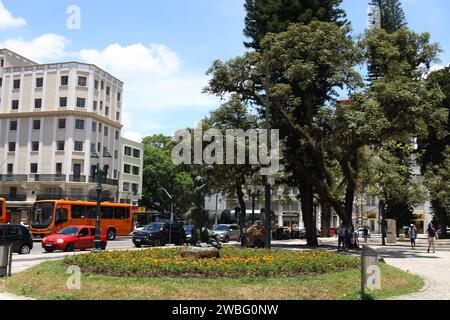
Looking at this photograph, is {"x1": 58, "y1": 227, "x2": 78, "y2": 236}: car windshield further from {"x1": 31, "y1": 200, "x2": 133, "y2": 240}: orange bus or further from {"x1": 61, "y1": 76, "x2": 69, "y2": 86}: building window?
{"x1": 61, "y1": 76, "x2": 69, "y2": 86}: building window

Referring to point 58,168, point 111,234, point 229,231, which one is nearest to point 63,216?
point 111,234

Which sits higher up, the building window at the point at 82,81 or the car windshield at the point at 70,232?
the building window at the point at 82,81

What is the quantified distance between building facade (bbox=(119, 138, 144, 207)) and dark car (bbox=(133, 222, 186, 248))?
123 feet

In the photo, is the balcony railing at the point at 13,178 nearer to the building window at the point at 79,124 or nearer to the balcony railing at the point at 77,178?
the balcony railing at the point at 77,178

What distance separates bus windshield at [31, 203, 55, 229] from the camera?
36344 mm

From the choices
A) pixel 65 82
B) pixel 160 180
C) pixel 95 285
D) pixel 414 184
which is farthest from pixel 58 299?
pixel 160 180

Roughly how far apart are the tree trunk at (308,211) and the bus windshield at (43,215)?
18.7 m

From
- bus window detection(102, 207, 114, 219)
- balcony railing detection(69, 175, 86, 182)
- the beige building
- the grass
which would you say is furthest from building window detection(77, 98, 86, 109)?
the grass

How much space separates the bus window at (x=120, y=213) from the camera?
42.9m

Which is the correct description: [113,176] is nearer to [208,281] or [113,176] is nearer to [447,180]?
[447,180]

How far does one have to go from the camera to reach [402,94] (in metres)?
24.8

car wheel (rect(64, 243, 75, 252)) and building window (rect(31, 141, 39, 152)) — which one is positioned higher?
building window (rect(31, 141, 39, 152))

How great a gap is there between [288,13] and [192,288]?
96.5 feet

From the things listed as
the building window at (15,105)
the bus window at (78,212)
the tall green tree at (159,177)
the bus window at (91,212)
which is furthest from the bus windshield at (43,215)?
the tall green tree at (159,177)
